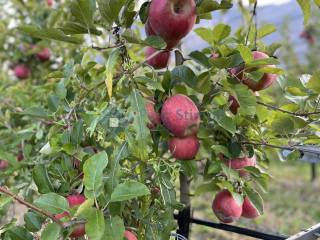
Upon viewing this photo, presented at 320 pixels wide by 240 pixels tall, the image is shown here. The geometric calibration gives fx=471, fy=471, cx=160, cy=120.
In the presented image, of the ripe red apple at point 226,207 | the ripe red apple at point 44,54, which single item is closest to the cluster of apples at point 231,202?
the ripe red apple at point 226,207

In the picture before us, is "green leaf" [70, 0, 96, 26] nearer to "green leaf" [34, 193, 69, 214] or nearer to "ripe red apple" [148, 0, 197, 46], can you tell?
"ripe red apple" [148, 0, 197, 46]

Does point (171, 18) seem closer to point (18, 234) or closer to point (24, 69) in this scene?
point (18, 234)

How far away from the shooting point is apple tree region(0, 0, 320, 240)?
2.61 ft

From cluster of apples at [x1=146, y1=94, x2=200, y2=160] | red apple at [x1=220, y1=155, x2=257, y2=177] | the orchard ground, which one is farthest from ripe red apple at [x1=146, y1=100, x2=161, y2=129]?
the orchard ground

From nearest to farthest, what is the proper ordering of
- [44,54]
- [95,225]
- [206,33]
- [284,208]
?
[95,225]
[206,33]
[44,54]
[284,208]

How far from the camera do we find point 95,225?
2.26 feet

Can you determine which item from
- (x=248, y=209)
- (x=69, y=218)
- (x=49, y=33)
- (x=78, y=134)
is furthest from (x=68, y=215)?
(x=248, y=209)

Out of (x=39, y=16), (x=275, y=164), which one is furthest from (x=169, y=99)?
(x=275, y=164)

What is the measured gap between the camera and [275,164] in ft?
22.0

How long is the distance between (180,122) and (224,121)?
0.33ft

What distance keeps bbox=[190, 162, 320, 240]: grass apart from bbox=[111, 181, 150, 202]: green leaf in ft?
5.63

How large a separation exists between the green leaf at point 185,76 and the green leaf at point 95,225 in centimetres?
38

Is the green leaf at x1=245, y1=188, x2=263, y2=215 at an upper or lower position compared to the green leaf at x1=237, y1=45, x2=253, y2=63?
lower

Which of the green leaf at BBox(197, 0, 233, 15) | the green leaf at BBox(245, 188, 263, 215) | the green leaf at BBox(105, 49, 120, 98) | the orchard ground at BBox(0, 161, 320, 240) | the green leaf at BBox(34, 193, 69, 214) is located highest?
the green leaf at BBox(197, 0, 233, 15)
